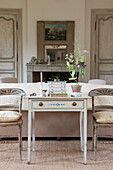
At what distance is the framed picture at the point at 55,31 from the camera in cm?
767

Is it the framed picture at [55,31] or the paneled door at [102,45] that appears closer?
the framed picture at [55,31]

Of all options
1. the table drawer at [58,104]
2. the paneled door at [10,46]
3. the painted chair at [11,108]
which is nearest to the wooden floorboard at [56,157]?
the painted chair at [11,108]

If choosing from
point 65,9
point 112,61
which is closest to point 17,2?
point 65,9

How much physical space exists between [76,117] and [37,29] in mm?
4542

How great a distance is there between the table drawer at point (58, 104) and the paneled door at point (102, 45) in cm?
527

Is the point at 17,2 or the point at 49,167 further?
the point at 17,2

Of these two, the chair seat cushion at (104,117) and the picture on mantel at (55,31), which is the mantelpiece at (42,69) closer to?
the picture on mantel at (55,31)

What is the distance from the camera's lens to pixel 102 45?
7.93 metres

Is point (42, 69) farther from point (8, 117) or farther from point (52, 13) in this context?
point (8, 117)

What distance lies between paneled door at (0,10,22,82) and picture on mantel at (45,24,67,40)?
3.02 ft

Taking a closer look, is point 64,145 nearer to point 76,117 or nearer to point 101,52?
point 76,117

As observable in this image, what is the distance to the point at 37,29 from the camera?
A: 7.64 metres

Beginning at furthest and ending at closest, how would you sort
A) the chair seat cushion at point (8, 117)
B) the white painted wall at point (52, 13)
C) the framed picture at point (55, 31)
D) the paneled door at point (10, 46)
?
the paneled door at point (10, 46)
the framed picture at point (55, 31)
the white painted wall at point (52, 13)
the chair seat cushion at point (8, 117)

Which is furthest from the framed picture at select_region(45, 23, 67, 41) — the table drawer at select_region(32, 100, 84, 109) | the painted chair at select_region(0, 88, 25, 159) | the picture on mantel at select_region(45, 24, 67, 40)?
the table drawer at select_region(32, 100, 84, 109)
